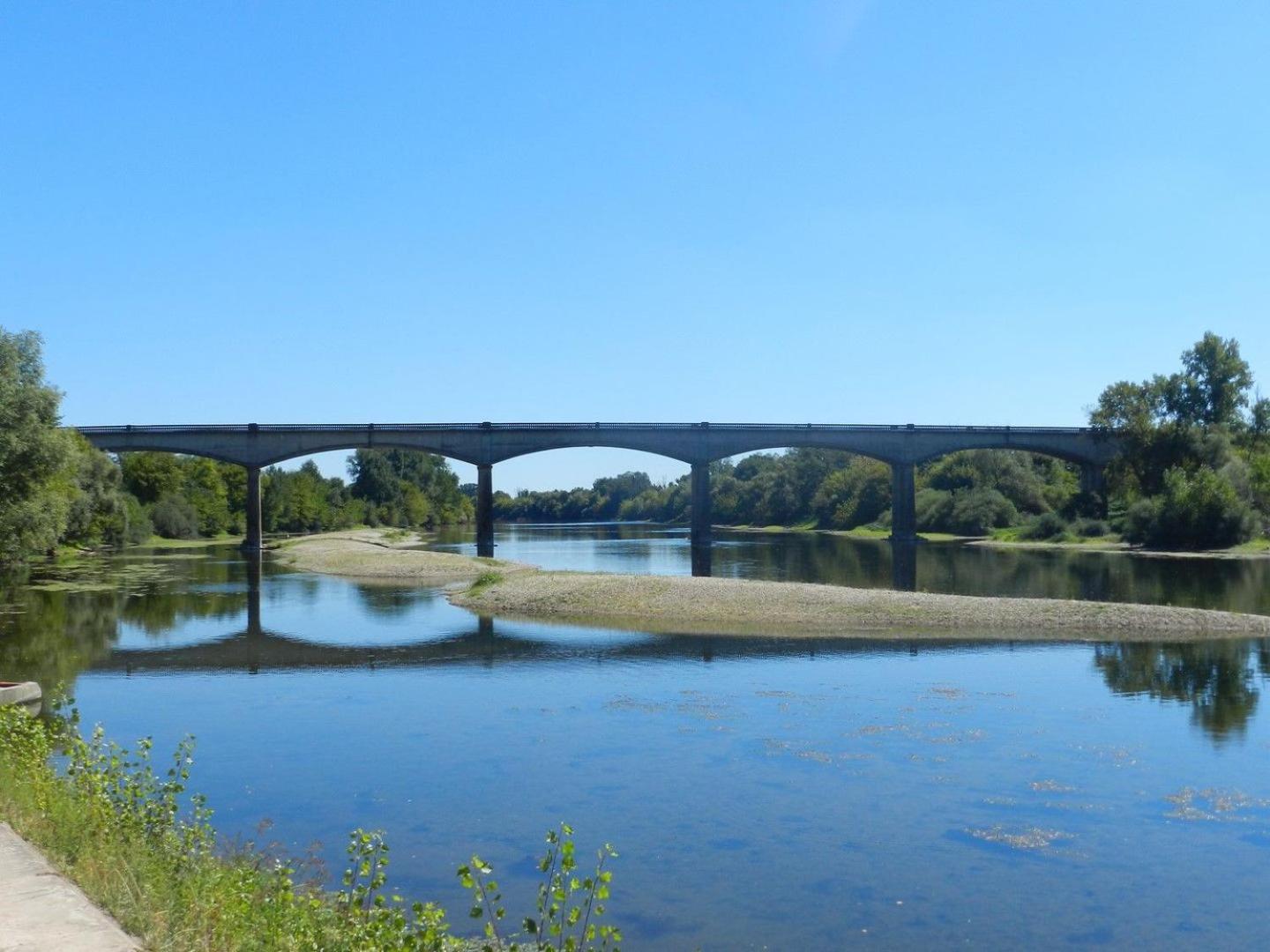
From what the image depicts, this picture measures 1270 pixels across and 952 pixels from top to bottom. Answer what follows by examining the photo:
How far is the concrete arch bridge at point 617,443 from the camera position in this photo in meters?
85.2

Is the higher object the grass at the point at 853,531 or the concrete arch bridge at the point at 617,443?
the concrete arch bridge at the point at 617,443

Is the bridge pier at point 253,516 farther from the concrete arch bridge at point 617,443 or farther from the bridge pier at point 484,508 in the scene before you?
the bridge pier at point 484,508

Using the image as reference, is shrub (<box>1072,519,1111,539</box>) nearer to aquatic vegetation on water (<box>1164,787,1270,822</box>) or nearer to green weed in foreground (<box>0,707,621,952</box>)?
aquatic vegetation on water (<box>1164,787,1270,822</box>)

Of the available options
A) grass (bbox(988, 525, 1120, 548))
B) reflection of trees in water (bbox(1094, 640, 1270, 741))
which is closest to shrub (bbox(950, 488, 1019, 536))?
grass (bbox(988, 525, 1120, 548))

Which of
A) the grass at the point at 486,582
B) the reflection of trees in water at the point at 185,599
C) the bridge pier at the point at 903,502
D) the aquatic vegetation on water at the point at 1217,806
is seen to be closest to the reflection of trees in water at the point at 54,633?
the reflection of trees in water at the point at 185,599

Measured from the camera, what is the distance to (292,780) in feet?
57.4

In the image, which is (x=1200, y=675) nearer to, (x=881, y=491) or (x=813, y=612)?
(x=813, y=612)

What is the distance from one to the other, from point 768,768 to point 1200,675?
14.0 metres

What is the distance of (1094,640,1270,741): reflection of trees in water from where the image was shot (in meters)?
22.3

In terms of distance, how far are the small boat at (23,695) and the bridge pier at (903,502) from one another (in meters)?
78.2

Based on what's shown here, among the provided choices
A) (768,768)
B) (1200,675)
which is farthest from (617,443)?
(768,768)

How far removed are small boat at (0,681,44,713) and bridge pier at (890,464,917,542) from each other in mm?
78165

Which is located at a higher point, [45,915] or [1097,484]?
[1097,484]

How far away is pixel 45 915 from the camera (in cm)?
786
